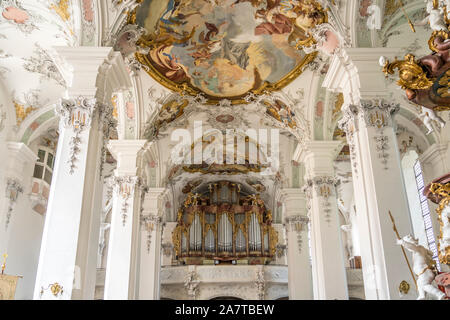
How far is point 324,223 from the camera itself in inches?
515

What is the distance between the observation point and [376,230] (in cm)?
774

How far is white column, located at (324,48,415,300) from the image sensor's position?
7.51 meters

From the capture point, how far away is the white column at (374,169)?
7508 millimetres

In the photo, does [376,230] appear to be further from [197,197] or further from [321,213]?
[197,197]

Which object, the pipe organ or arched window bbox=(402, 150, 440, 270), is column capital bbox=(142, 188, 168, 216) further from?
arched window bbox=(402, 150, 440, 270)

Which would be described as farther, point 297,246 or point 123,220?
point 297,246

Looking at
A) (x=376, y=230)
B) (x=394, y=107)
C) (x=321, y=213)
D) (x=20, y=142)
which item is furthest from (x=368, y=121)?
(x=20, y=142)

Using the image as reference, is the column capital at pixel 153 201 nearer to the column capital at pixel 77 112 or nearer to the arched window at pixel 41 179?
the arched window at pixel 41 179

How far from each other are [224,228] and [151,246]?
6.30 m

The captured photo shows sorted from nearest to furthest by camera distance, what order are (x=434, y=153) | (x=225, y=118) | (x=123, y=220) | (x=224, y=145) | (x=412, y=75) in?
1. (x=412, y=75)
2. (x=123, y=220)
3. (x=434, y=153)
4. (x=225, y=118)
5. (x=224, y=145)


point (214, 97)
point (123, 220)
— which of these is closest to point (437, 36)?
point (123, 220)

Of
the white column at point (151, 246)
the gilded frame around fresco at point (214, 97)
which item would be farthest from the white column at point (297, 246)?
the white column at point (151, 246)

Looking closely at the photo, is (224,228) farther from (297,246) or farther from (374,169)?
(374,169)
